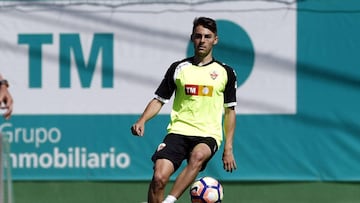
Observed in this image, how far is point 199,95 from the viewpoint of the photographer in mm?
9195

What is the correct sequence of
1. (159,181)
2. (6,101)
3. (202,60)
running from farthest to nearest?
(202,60)
(159,181)
(6,101)

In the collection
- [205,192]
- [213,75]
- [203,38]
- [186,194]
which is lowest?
[186,194]

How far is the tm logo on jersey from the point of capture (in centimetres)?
920

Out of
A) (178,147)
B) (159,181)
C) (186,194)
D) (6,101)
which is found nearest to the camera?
(6,101)

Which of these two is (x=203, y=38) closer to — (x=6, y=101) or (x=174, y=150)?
(x=174, y=150)

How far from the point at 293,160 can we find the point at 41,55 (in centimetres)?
304

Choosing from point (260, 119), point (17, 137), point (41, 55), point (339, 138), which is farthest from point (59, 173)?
point (339, 138)

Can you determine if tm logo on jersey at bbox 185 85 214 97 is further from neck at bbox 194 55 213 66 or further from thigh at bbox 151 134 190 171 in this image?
thigh at bbox 151 134 190 171

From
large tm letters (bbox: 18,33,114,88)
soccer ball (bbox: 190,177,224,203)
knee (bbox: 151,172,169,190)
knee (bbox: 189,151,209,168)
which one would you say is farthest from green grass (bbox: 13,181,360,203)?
knee (bbox: 151,172,169,190)

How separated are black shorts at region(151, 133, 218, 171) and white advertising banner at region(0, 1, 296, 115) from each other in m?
2.19

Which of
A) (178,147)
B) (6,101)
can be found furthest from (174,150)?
(6,101)

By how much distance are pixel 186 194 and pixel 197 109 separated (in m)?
2.61

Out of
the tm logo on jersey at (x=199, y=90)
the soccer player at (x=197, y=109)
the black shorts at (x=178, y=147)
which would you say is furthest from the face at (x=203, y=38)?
the black shorts at (x=178, y=147)

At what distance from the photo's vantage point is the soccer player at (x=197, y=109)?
909 cm
